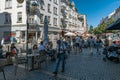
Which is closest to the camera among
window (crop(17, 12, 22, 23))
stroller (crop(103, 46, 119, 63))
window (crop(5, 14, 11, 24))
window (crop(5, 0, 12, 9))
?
stroller (crop(103, 46, 119, 63))

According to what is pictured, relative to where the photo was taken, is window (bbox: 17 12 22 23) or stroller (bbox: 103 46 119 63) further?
window (bbox: 17 12 22 23)

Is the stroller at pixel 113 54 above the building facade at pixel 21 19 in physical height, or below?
below

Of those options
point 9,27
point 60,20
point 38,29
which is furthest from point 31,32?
point 60,20

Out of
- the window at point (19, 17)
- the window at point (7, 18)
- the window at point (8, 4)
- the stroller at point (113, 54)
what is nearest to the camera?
the stroller at point (113, 54)

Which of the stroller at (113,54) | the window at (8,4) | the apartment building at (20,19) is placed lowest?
the stroller at (113,54)

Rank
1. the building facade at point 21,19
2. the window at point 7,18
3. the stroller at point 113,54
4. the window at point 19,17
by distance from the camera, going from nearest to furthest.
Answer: the stroller at point 113,54 < the building facade at point 21,19 < the window at point 19,17 < the window at point 7,18

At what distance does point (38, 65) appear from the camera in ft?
35.0

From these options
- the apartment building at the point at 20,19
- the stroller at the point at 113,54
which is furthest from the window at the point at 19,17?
the stroller at the point at 113,54

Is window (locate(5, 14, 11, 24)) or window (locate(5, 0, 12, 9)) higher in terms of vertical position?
window (locate(5, 0, 12, 9))

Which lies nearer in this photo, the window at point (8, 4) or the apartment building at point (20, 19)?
the apartment building at point (20, 19)

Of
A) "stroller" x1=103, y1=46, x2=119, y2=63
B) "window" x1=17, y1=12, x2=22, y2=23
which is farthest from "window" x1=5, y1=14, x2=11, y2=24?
"stroller" x1=103, y1=46, x2=119, y2=63

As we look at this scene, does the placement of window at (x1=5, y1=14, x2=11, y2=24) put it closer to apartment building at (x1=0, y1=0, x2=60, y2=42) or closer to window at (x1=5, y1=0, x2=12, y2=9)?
apartment building at (x1=0, y1=0, x2=60, y2=42)

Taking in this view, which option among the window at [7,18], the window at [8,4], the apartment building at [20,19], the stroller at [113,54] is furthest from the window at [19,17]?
the stroller at [113,54]

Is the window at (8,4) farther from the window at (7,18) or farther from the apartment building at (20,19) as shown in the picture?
the window at (7,18)
